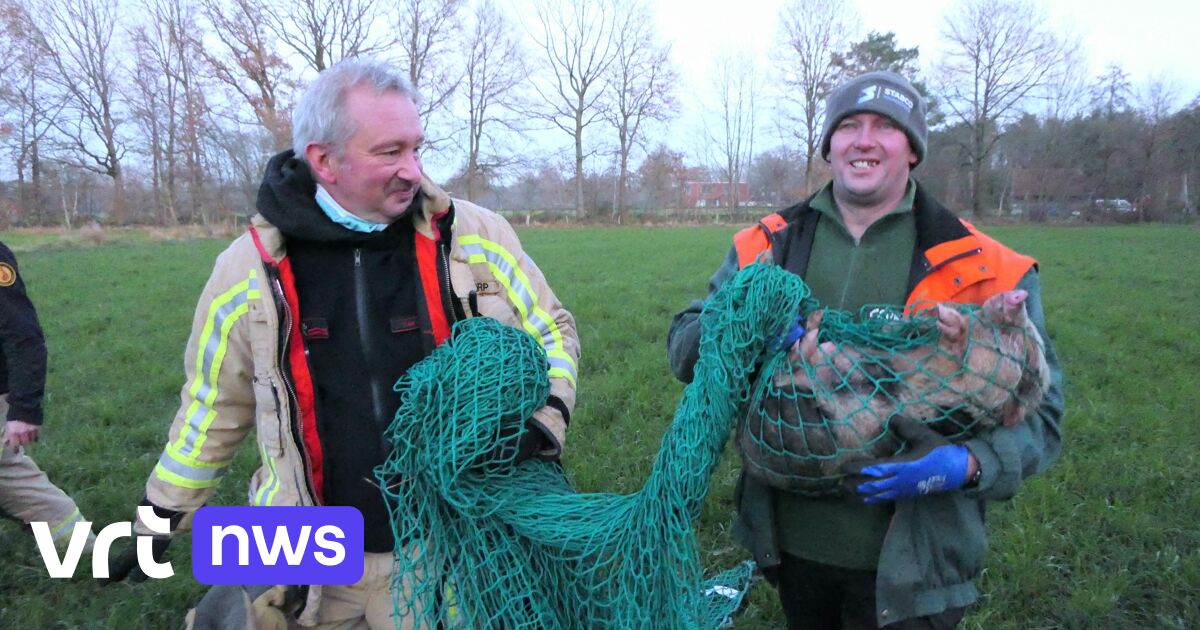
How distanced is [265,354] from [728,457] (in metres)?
3.61

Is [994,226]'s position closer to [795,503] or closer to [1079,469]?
[1079,469]

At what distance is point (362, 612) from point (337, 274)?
3.52ft

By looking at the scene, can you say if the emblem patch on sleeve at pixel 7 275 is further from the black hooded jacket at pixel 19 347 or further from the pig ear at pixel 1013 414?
the pig ear at pixel 1013 414

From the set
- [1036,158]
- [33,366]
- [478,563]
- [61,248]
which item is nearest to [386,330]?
[478,563]

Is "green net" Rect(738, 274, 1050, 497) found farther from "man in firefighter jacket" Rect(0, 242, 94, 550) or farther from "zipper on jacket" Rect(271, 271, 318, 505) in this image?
"man in firefighter jacket" Rect(0, 242, 94, 550)

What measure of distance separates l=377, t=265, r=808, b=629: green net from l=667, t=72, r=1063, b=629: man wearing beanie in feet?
1.02

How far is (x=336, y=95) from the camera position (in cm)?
197

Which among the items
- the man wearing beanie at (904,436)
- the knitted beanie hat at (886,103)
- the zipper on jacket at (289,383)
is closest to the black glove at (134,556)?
the zipper on jacket at (289,383)

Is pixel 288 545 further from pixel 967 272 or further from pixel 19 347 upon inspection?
pixel 19 347

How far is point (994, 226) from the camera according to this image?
35062 mm

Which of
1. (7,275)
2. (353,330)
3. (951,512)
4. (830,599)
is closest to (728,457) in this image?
(830,599)

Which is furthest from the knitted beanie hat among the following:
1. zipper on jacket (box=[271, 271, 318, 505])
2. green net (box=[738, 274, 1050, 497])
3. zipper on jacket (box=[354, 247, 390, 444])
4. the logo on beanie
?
zipper on jacket (box=[271, 271, 318, 505])

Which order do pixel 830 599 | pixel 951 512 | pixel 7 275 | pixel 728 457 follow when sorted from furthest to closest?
pixel 728 457 → pixel 7 275 → pixel 830 599 → pixel 951 512

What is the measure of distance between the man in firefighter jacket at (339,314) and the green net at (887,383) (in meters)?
0.61
